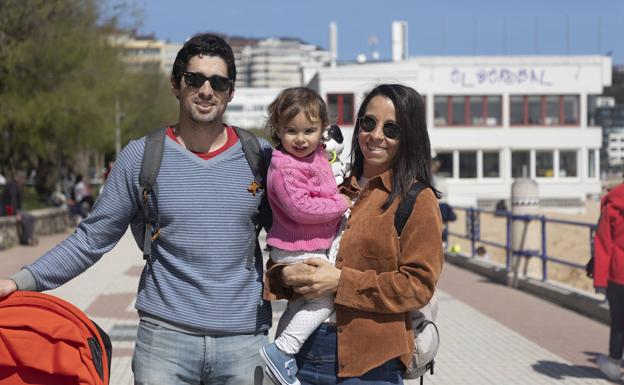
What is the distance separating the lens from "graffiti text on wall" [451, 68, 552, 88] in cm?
6078

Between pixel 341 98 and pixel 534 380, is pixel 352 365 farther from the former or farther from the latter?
pixel 341 98

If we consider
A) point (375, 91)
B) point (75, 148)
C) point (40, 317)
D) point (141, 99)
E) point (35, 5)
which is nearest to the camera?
point (40, 317)

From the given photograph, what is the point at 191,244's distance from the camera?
3531mm

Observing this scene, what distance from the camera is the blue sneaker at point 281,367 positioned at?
339 centimetres

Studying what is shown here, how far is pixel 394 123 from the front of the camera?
3.39 meters

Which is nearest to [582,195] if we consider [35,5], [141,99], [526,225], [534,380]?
[141,99]

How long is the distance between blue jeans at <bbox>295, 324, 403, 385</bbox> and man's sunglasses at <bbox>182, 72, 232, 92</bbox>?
0.98 meters

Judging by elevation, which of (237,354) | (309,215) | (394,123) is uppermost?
(394,123)

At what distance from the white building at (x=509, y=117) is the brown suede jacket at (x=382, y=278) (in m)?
56.0

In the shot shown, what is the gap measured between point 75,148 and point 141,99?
759 inches

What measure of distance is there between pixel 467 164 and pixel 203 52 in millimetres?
57606

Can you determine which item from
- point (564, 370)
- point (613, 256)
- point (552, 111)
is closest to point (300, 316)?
point (613, 256)

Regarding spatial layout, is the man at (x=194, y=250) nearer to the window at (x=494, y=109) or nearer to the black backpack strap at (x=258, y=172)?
the black backpack strap at (x=258, y=172)

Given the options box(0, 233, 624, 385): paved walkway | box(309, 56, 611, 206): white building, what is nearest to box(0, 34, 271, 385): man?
box(0, 233, 624, 385): paved walkway
